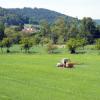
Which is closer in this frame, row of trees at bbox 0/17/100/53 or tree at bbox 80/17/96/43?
row of trees at bbox 0/17/100/53

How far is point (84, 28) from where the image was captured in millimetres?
144750

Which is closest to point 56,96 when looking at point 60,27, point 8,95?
point 8,95

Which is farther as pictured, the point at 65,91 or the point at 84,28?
the point at 84,28

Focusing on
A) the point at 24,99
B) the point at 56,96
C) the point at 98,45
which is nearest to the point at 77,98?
the point at 56,96

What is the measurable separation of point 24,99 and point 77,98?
299 centimetres

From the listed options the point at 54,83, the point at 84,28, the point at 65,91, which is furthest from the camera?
the point at 84,28

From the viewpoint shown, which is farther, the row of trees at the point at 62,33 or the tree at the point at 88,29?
the tree at the point at 88,29

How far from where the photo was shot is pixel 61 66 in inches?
1618

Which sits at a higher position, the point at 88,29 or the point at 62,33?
the point at 88,29

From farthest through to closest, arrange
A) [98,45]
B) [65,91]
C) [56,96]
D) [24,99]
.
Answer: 1. [98,45]
2. [65,91]
3. [56,96]
4. [24,99]

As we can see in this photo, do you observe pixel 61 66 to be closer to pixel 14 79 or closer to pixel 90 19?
pixel 14 79

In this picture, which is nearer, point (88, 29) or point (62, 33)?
point (62, 33)

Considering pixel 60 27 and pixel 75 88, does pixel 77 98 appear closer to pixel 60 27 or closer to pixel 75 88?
pixel 75 88

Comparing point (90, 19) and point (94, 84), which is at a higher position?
point (90, 19)
